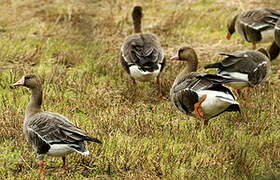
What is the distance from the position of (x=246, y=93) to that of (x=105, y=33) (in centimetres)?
458

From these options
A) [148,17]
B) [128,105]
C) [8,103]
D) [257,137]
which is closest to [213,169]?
[257,137]

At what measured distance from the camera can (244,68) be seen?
1002 cm

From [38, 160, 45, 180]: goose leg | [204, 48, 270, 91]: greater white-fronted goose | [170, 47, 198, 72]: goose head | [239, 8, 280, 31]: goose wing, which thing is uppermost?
[239, 8, 280, 31]: goose wing

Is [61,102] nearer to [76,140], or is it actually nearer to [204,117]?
[204,117]

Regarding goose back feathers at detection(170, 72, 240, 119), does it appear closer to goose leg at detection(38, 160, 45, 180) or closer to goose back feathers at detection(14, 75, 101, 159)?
goose back feathers at detection(14, 75, 101, 159)

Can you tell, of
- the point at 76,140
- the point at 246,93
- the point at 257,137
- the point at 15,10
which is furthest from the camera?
the point at 15,10

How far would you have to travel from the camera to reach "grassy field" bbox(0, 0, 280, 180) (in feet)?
24.7

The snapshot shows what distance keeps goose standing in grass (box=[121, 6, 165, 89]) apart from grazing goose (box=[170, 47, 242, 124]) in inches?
44.6

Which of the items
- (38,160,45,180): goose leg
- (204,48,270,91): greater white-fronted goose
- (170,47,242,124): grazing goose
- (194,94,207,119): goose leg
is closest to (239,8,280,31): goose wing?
(204,48,270,91): greater white-fronted goose

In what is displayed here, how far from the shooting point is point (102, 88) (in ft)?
36.0

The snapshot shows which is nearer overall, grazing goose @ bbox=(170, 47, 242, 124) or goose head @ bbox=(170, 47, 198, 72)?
grazing goose @ bbox=(170, 47, 242, 124)

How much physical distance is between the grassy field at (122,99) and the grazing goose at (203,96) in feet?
0.81

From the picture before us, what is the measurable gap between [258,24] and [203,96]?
483cm

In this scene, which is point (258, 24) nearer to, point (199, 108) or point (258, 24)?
point (258, 24)
